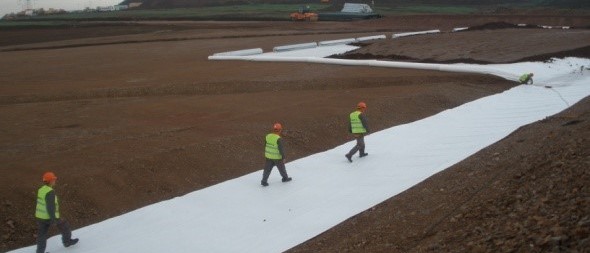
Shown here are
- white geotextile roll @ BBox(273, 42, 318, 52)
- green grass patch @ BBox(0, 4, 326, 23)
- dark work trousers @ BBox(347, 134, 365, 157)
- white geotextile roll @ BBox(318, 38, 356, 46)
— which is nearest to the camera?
dark work trousers @ BBox(347, 134, 365, 157)

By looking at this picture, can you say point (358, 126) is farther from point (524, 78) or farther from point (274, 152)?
point (524, 78)

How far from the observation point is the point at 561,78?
22719 millimetres

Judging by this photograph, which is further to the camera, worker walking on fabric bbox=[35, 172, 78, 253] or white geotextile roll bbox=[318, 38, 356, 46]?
white geotextile roll bbox=[318, 38, 356, 46]

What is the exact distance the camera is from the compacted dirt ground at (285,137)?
7.72 m

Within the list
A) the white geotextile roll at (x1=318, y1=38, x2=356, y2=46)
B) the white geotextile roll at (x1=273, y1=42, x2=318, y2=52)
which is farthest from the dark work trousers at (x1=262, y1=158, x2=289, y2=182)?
the white geotextile roll at (x1=318, y1=38, x2=356, y2=46)

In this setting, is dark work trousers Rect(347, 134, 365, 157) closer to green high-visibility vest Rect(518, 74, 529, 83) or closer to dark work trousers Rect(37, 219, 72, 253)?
dark work trousers Rect(37, 219, 72, 253)

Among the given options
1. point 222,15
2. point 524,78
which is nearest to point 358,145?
point 524,78

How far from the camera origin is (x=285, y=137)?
582 inches

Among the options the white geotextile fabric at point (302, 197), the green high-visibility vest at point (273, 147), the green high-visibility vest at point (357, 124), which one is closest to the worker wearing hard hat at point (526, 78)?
the white geotextile fabric at point (302, 197)

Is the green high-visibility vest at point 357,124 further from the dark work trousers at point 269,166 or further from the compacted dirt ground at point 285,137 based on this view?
the dark work trousers at point 269,166

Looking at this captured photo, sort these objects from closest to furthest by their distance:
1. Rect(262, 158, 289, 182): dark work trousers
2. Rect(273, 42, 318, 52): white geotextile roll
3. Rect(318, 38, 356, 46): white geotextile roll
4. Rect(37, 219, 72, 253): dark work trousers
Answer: Rect(37, 219, 72, 253): dark work trousers
Rect(262, 158, 289, 182): dark work trousers
Rect(273, 42, 318, 52): white geotextile roll
Rect(318, 38, 356, 46): white geotextile roll

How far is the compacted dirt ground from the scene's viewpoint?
772cm

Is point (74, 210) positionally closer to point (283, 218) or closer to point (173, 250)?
point (173, 250)

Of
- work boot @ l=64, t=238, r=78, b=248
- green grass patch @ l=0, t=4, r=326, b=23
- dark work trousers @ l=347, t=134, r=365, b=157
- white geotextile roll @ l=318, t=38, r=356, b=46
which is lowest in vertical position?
work boot @ l=64, t=238, r=78, b=248
